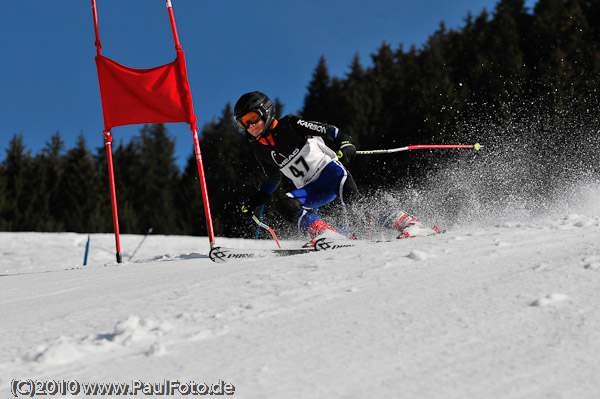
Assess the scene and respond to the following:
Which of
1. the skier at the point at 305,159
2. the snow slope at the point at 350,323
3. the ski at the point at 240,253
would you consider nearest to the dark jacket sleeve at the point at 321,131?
the skier at the point at 305,159

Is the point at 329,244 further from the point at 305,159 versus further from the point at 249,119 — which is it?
the point at 249,119

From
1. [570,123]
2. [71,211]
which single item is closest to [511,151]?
[570,123]

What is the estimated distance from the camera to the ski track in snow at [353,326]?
1.50m

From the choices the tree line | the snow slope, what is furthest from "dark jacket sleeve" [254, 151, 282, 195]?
the tree line

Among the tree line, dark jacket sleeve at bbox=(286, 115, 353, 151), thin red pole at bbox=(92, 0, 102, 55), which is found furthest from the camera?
the tree line

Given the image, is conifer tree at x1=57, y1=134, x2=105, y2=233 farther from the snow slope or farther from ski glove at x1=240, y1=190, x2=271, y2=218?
the snow slope

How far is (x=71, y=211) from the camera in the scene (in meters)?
29.2

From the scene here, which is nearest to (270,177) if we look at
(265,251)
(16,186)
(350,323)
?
(265,251)

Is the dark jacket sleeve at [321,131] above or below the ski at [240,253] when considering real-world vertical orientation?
above

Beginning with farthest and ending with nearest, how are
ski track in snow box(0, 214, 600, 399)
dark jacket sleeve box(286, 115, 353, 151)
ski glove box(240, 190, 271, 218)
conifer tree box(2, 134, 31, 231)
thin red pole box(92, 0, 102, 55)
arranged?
conifer tree box(2, 134, 31, 231)
thin red pole box(92, 0, 102, 55)
ski glove box(240, 190, 271, 218)
dark jacket sleeve box(286, 115, 353, 151)
ski track in snow box(0, 214, 600, 399)

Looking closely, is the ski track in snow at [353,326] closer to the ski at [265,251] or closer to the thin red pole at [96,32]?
the ski at [265,251]

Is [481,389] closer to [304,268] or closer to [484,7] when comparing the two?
[304,268]

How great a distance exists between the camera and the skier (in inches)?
180

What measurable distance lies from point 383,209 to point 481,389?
3.68 m
